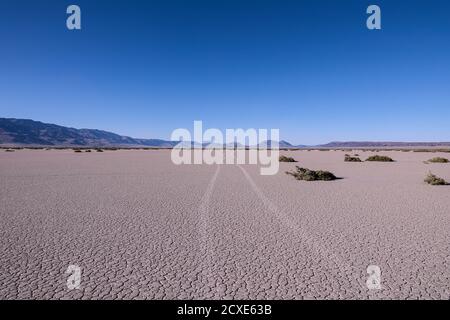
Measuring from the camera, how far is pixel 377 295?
382 centimetres

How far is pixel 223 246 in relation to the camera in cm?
565

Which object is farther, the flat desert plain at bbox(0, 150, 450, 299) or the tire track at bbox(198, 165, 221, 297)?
the tire track at bbox(198, 165, 221, 297)

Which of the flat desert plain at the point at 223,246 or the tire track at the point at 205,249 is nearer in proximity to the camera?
the flat desert plain at the point at 223,246

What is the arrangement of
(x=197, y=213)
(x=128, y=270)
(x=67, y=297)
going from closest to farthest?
(x=67, y=297) < (x=128, y=270) < (x=197, y=213)

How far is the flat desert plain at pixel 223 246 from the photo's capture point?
404 centimetres

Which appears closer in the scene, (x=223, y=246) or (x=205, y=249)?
(x=205, y=249)

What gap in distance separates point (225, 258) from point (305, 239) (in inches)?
71.5

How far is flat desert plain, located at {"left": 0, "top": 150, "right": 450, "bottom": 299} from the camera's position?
404cm

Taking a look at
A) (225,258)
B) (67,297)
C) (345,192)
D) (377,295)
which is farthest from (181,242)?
(345,192)

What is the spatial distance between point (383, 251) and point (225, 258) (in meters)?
2.67
